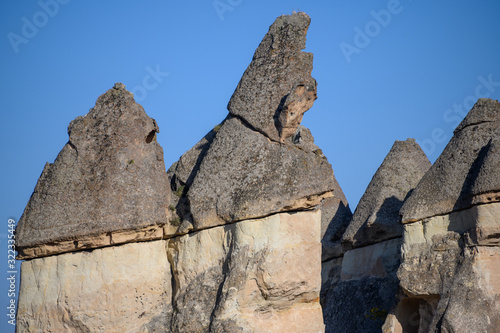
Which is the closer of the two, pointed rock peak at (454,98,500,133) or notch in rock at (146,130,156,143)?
notch in rock at (146,130,156,143)

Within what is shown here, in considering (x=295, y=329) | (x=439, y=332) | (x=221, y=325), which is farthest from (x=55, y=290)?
(x=439, y=332)

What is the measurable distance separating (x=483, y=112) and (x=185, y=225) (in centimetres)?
739

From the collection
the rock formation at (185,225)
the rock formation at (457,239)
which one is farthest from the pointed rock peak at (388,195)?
the rock formation at (185,225)

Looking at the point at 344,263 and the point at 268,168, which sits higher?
the point at 268,168

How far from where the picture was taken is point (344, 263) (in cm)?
2048

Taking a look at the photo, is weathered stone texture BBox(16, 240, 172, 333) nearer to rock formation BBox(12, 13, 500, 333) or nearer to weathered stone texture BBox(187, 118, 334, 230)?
rock formation BBox(12, 13, 500, 333)

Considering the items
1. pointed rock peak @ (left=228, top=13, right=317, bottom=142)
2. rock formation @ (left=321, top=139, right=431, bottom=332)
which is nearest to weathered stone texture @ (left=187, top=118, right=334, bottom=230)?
pointed rock peak @ (left=228, top=13, right=317, bottom=142)

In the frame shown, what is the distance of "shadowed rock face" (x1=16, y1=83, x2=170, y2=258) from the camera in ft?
43.6

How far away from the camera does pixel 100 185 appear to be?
13492mm

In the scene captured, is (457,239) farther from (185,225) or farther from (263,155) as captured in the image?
(185,225)

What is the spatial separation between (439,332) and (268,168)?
197 inches

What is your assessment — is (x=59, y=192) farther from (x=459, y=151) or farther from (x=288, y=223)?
(x=459, y=151)

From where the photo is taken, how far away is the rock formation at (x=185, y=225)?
42.7 feet

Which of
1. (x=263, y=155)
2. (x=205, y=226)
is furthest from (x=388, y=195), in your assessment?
(x=205, y=226)
